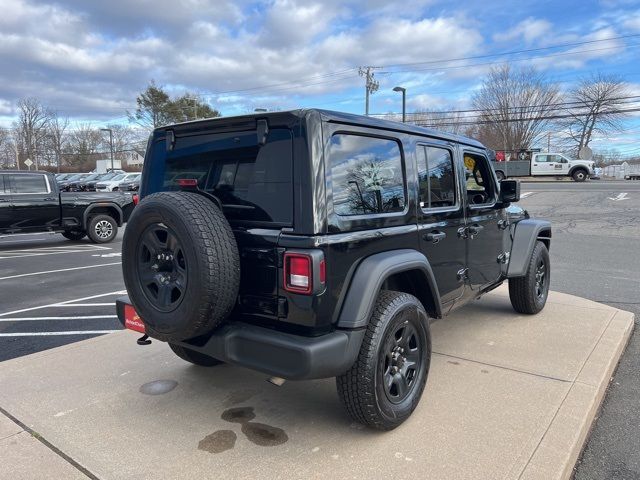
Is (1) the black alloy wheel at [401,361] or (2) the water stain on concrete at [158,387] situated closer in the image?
(1) the black alloy wheel at [401,361]

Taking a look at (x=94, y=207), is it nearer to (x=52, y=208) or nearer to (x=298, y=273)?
(x=52, y=208)

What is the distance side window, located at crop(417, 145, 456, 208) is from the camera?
349 cm

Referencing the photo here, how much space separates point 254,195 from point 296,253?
51 centimetres

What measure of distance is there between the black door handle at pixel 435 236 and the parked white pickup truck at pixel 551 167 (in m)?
34.6

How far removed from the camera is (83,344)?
4461mm

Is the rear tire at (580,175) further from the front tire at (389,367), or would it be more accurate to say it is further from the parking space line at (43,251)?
the front tire at (389,367)

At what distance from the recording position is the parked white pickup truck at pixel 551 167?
35.9m

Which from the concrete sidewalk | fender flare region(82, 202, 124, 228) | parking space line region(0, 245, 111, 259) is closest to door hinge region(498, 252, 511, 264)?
the concrete sidewalk

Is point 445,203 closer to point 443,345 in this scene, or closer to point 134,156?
point 443,345

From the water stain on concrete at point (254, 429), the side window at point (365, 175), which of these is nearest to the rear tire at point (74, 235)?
the water stain on concrete at point (254, 429)

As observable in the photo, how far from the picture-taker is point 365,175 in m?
2.99

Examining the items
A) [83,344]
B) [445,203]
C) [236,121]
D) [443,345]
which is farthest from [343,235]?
[83,344]

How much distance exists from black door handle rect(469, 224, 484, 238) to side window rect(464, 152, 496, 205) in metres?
0.21

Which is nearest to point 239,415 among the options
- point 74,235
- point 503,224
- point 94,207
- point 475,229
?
point 475,229
